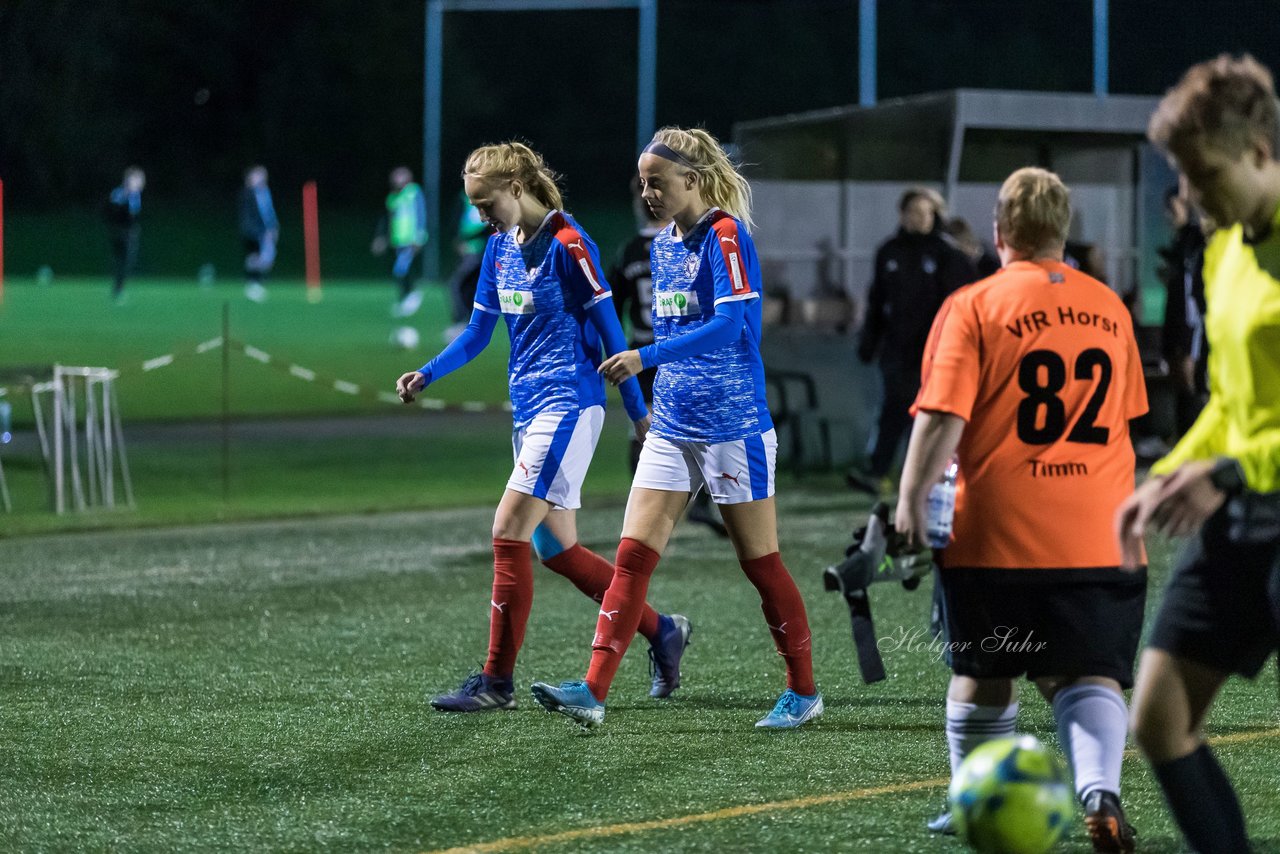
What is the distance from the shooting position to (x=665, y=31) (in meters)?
24.8

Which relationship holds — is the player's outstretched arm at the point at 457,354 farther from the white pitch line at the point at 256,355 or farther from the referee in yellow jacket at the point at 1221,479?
the white pitch line at the point at 256,355

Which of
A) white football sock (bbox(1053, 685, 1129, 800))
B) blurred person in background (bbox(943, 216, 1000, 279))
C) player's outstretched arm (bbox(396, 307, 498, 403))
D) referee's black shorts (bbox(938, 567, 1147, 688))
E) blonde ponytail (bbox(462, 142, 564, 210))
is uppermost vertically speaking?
blonde ponytail (bbox(462, 142, 564, 210))

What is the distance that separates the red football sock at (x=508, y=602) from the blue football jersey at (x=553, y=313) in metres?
0.45

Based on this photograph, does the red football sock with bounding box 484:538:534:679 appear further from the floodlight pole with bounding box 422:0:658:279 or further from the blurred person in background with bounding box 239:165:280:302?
the blurred person in background with bounding box 239:165:280:302

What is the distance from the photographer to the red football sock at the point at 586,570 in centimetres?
655

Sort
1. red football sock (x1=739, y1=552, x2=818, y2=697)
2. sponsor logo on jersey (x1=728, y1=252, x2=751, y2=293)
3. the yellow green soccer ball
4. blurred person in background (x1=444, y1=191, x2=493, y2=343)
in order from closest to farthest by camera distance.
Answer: the yellow green soccer ball, sponsor logo on jersey (x1=728, y1=252, x2=751, y2=293), red football sock (x1=739, y1=552, x2=818, y2=697), blurred person in background (x1=444, y1=191, x2=493, y2=343)

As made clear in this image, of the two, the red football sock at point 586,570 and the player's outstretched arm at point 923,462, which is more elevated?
the player's outstretched arm at point 923,462

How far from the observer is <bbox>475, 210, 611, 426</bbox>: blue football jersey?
6270 mm

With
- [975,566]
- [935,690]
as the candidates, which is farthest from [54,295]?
[975,566]

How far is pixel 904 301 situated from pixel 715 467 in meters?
6.47

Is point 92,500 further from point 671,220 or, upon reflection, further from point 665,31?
point 665,31

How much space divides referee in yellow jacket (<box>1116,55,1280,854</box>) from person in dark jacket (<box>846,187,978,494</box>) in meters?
8.33

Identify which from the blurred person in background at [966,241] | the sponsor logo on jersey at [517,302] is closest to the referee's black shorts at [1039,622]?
the sponsor logo on jersey at [517,302]

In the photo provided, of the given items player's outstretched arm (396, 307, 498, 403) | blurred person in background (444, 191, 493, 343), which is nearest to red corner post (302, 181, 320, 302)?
blurred person in background (444, 191, 493, 343)
